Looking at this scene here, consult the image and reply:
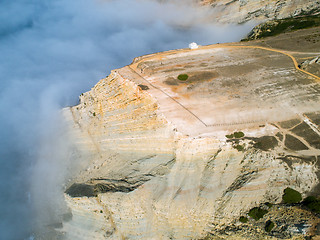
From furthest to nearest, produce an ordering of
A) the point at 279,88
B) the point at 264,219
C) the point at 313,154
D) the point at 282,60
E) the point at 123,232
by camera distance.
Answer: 1. the point at 282,60
2. the point at 279,88
3. the point at 123,232
4. the point at 313,154
5. the point at 264,219

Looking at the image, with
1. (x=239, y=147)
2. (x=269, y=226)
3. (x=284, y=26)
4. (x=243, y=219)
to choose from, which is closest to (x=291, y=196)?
(x=269, y=226)

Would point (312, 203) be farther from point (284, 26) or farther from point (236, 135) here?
point (284, 26)

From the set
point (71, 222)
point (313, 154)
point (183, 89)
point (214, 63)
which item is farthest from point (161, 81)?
point (71, 222)

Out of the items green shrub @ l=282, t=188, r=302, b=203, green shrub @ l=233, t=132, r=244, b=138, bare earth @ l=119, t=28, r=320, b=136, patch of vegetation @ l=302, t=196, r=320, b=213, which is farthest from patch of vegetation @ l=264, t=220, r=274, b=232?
bare earth @ l=119, t=28, r=320, b=136

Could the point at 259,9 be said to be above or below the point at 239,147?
above

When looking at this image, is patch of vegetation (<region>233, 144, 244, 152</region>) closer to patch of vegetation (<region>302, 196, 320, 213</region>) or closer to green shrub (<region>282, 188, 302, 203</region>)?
green shrub (<region>282, 188, 302, 203</region>)

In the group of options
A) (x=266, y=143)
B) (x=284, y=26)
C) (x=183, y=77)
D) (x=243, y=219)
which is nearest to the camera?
(x=243, y=219)

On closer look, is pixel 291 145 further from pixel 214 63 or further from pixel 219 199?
pixel 214 63
